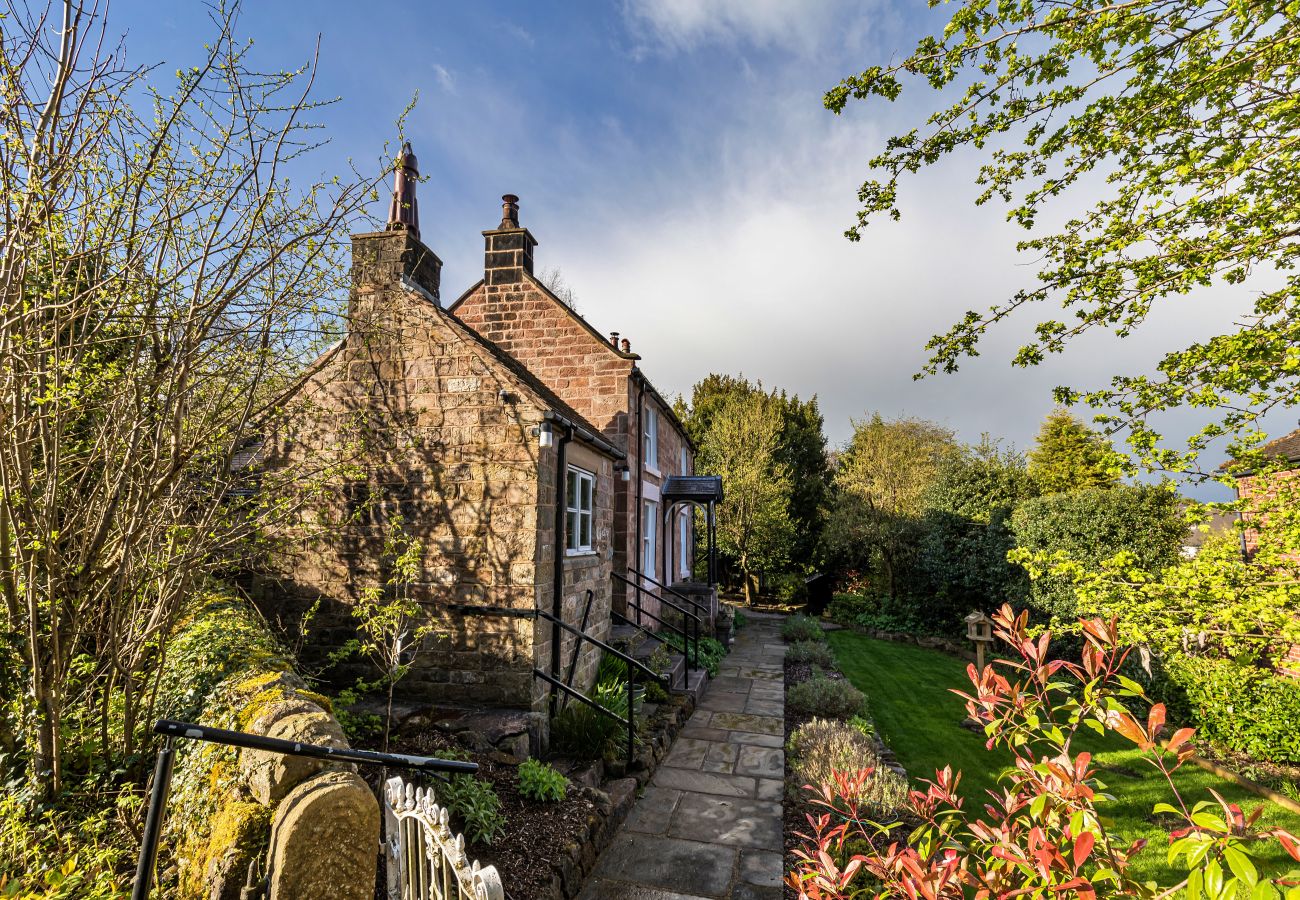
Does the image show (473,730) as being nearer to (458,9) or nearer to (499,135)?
(499,135)

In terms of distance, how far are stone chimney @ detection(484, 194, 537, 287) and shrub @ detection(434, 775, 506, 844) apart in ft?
33.8

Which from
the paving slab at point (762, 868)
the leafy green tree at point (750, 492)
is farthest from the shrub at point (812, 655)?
the leafy green tree at point (750, 492)

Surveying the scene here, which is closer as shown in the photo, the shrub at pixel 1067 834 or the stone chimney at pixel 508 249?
the shrub at pixel 1067 834

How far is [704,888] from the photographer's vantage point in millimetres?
5039

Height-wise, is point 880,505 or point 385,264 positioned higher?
point 385,264

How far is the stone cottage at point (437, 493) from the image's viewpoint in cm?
736

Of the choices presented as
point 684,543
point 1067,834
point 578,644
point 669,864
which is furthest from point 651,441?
point 1067,834

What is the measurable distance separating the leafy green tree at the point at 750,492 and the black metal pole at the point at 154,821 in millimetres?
21193

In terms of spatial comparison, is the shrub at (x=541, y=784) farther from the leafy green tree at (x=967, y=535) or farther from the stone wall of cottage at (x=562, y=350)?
the leafy green tree at (x=967, y=535)

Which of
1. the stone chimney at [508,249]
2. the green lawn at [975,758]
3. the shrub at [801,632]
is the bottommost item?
the green lawn at [975,758]

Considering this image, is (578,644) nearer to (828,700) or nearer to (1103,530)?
(828,700)

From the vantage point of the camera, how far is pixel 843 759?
23.5 ft

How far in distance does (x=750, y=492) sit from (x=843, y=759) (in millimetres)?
16564

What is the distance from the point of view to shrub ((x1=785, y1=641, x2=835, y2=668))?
43.7 ft
